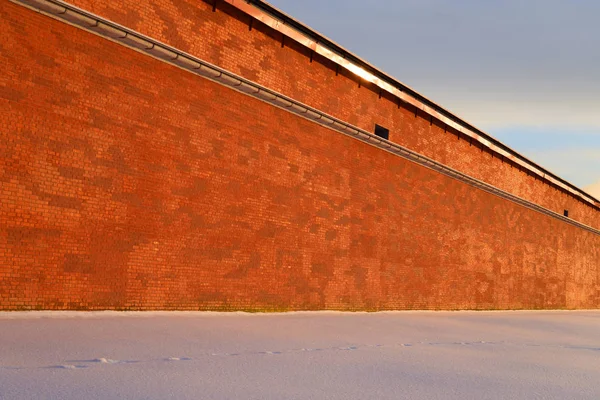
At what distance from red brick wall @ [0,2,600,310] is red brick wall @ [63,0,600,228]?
0.53 metres

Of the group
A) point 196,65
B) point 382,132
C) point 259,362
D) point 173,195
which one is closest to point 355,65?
point 382,132

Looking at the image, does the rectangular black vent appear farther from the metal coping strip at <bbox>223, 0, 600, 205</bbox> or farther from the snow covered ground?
the snow covered ground

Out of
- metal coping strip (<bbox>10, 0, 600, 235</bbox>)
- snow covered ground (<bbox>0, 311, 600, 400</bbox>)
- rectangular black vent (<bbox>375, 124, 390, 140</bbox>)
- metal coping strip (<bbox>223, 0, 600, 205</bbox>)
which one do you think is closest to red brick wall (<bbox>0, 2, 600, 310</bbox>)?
metal coping strip (<bbox>10, 0, 600, 235</bbox>)

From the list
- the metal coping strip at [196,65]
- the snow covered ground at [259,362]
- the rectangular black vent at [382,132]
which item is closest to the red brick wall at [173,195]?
the metal coping strip at [196,65]

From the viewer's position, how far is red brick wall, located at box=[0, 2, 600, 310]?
27.3 feet

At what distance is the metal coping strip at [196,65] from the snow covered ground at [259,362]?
14.2ft

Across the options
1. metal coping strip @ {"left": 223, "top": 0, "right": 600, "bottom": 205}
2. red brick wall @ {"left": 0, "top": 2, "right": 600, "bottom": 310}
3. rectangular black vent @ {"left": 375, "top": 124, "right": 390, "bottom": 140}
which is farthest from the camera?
rectangular black vent @ {"left": 375, "top": 124, "right": 390, "bottom": 140}

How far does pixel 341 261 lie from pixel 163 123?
607 centimetres

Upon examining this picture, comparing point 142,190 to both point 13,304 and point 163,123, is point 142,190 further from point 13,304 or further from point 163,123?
point 13,304

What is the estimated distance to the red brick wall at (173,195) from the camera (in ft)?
27.3

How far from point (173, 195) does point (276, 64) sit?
3.89m

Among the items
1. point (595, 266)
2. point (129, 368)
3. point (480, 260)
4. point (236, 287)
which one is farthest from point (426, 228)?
point (595, 266)

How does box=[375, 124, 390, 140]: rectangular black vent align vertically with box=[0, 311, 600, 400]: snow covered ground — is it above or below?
above

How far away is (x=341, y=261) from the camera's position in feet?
47.0
